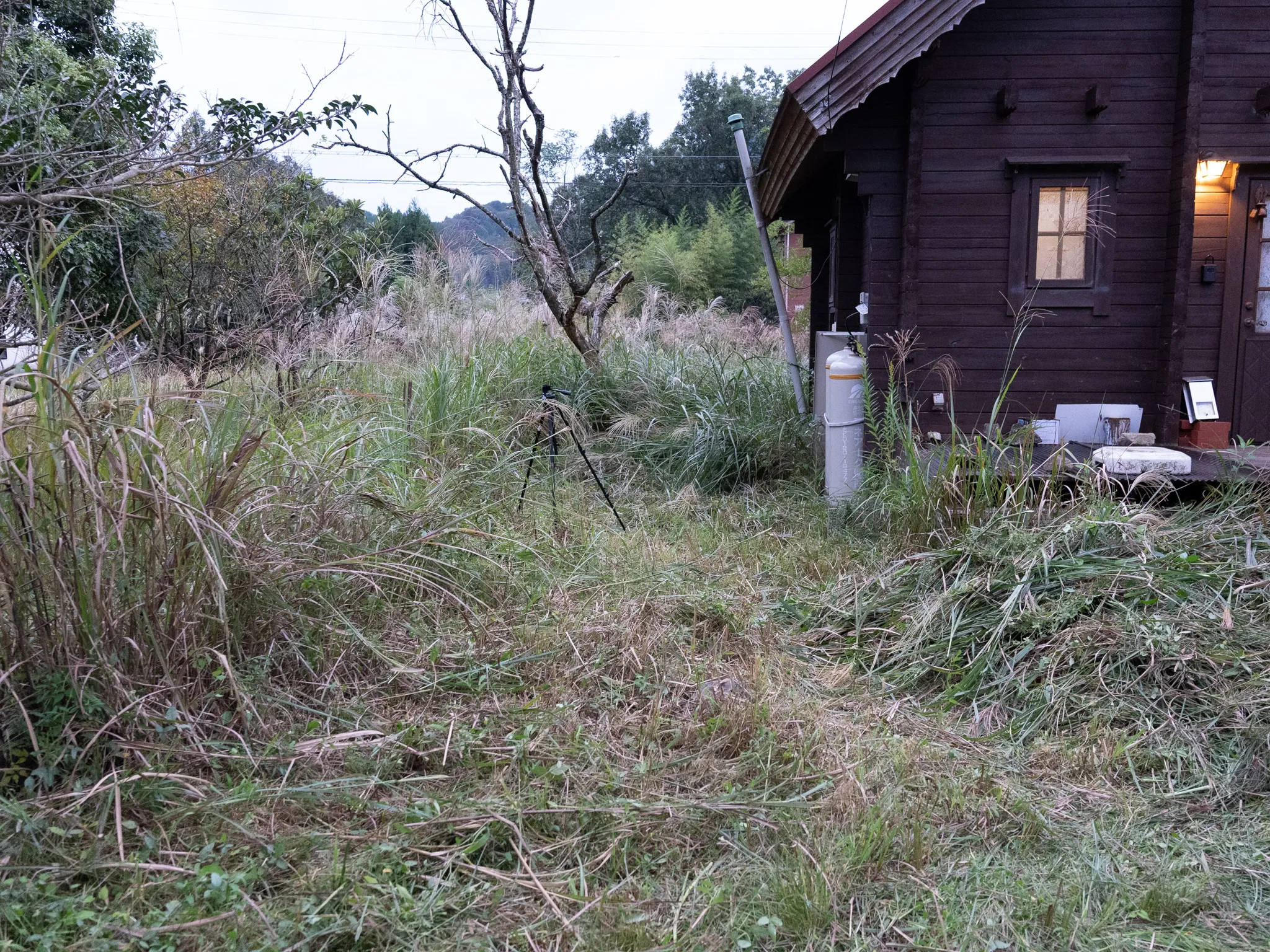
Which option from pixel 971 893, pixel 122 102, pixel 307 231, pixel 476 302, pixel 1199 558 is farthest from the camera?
pixel 307 231

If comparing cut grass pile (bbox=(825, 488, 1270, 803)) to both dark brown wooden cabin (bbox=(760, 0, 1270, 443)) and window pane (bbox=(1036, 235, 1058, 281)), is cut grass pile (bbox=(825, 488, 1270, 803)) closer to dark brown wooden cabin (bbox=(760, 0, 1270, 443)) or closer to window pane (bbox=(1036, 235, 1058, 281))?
dark brown wooden cabin (bbox=(760, 0, 1270, 443))

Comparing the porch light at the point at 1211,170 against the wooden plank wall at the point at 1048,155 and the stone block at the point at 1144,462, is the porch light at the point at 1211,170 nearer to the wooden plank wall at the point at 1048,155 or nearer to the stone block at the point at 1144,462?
the wooden plank wall at the point at 1048,155

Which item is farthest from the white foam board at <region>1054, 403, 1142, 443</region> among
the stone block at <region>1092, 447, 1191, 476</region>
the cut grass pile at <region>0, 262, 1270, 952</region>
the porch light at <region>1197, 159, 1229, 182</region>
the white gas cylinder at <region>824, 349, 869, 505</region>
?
the cut grass pile at <region>0, 262, 1270, 952</region>

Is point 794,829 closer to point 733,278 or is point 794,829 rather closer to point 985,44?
point 985,44

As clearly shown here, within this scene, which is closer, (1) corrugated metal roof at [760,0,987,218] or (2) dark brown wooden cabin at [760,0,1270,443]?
(1) corrugated metal roof at [760,0,987,218]

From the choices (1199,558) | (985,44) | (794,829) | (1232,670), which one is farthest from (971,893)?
(985,44)

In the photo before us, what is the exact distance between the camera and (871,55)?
5691 millimetres

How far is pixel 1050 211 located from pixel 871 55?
5.95 feet

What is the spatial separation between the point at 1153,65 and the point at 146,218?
1033 centimetres

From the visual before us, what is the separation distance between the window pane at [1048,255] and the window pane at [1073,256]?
0.04 m

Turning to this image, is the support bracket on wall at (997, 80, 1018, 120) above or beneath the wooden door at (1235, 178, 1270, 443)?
above

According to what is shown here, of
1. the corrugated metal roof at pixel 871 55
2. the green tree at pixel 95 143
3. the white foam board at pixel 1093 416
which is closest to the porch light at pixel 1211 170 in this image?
the white foam board at pixel 1093 416

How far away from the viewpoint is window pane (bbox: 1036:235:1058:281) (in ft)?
21.1

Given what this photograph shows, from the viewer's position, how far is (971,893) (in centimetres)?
229
